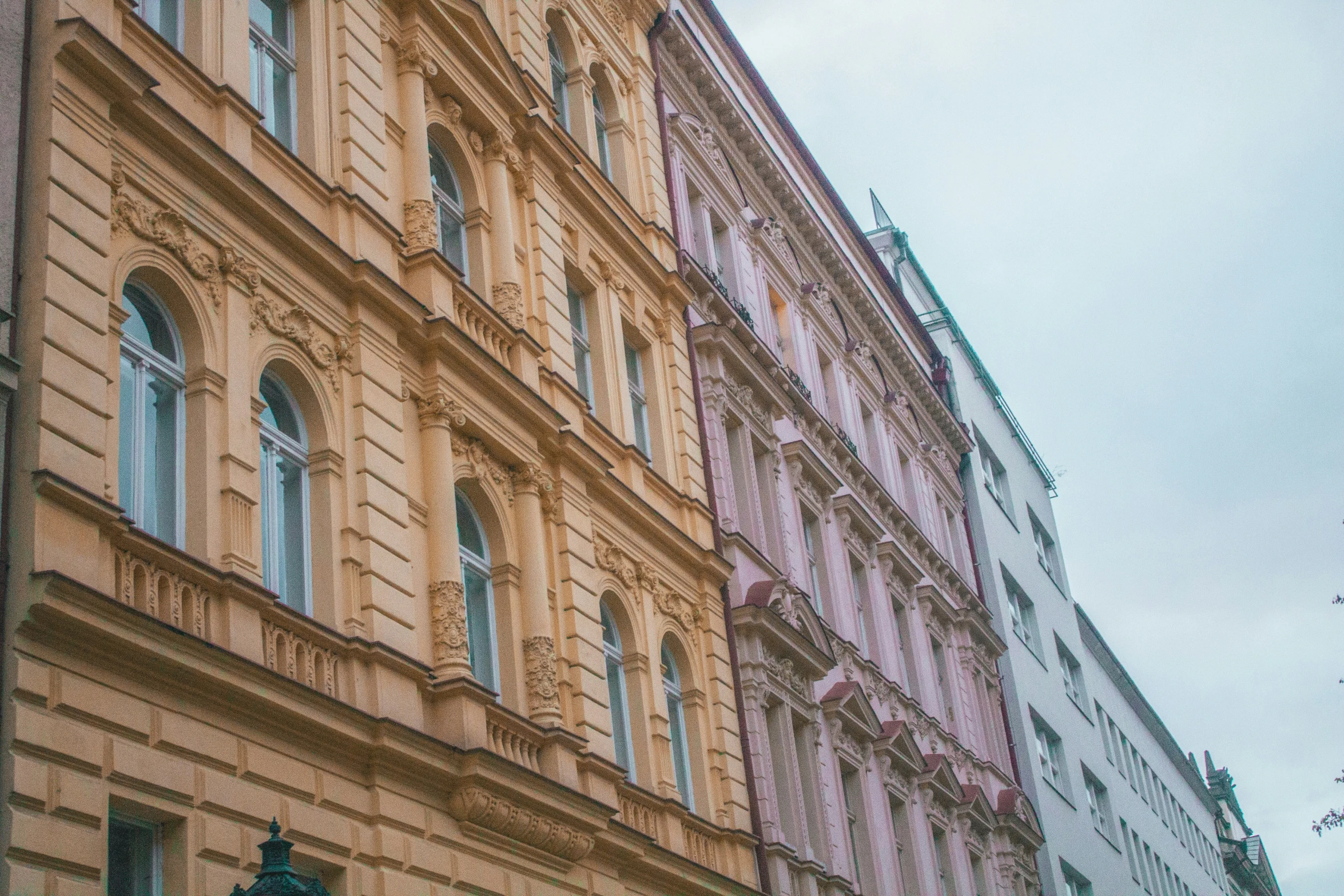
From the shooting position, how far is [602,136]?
991 inches

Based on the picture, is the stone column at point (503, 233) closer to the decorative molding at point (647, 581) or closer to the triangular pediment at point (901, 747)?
the decorative molding at point (647, 581)

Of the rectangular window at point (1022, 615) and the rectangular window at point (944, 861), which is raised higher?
the rectangular window at point (1022, 615)

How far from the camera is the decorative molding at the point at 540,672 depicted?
667 inches

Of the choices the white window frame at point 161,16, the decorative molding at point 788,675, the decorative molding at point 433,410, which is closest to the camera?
the white window frame at point 161,16

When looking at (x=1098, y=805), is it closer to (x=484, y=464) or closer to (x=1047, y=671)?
(x=1047, y=671)

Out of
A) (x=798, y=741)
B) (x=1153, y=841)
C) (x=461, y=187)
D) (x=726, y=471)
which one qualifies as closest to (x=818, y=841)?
(x=798, y=741)

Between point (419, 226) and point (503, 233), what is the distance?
2.16m

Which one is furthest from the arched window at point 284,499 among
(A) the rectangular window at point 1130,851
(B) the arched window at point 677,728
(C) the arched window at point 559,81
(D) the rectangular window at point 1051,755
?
(A) the rectangular window at point 1130,851

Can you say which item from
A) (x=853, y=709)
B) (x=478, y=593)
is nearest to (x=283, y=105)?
(x=478, y=593)

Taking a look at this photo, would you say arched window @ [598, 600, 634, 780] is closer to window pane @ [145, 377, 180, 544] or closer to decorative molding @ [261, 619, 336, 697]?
decorative molding @ [261, 619, 336, 697]

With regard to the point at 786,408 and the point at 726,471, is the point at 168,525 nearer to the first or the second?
the point at 726,471

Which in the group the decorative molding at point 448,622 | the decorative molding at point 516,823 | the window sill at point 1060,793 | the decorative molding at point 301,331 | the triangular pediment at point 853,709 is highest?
the window sill at point 1060,793

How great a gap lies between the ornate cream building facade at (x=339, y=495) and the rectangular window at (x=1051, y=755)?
21.4 meters

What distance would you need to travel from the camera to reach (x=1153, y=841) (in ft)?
184
